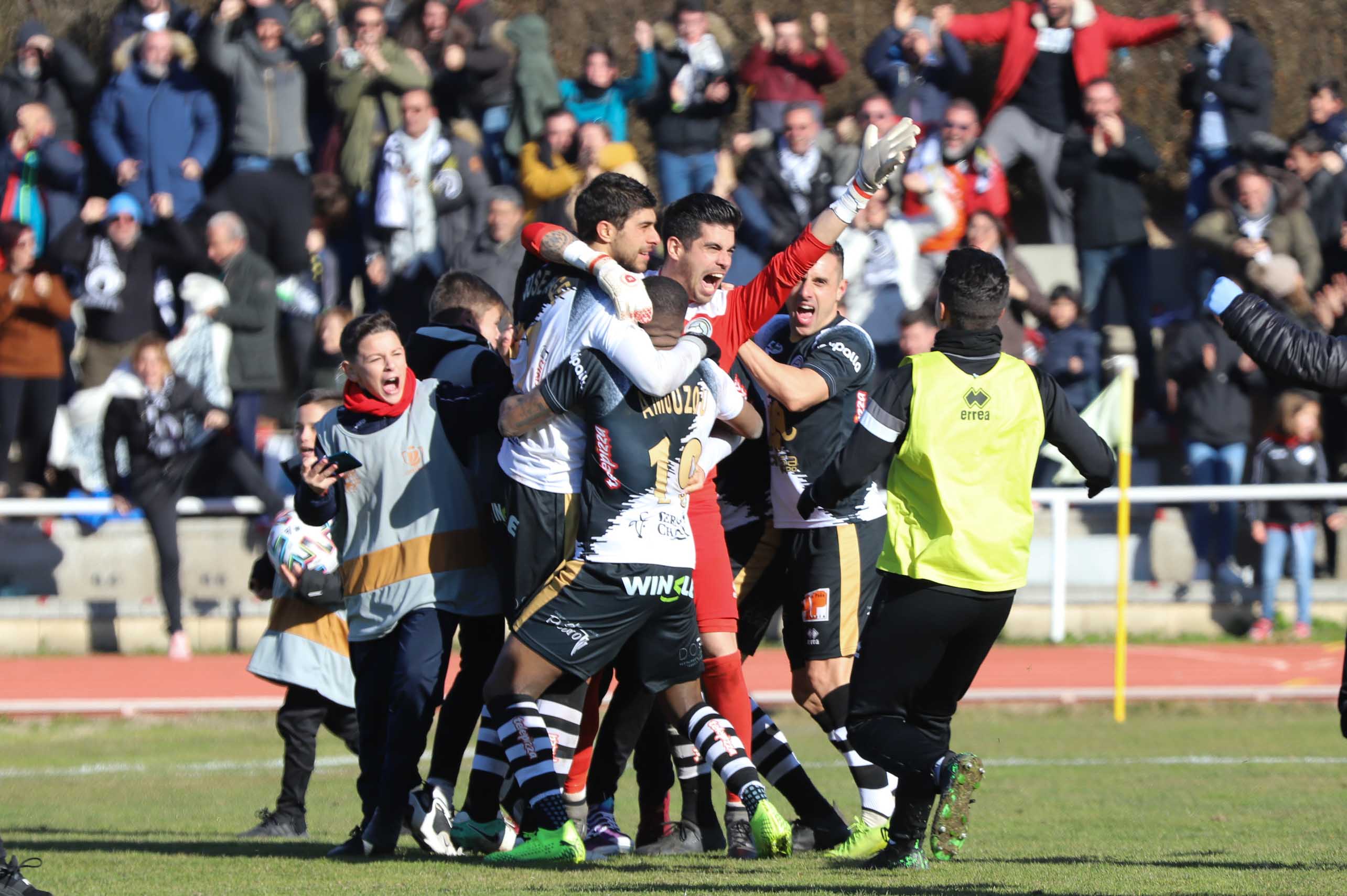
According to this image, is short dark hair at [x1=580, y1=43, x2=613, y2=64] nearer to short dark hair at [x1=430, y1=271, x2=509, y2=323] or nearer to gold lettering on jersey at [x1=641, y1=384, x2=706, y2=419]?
short dark hair at [x1=430, y1=271, x2=509, y2=323]

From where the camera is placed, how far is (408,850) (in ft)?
24.2

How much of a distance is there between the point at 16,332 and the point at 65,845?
8402mm

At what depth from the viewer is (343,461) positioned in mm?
6922

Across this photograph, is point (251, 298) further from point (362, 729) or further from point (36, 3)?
point (362, 729)

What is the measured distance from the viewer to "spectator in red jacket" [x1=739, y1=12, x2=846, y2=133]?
16391mm

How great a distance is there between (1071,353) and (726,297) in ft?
26.7

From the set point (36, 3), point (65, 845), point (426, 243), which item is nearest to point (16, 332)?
point (426, 243)

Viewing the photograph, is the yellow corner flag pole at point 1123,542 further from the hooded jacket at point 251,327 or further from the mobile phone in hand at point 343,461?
the hooded jacket at point 251,327

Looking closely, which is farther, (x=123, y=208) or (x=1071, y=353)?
(x=123, y=208)

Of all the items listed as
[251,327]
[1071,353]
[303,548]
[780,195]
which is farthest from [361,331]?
[780,195]

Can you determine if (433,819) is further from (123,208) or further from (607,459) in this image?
(123,208)

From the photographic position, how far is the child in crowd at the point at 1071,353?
1481 centimetres

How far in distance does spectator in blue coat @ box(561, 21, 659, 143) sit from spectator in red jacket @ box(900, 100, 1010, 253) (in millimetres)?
1956

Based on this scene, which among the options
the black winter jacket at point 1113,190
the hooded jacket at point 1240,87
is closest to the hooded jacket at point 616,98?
the black winter jacket at point 1113,190
